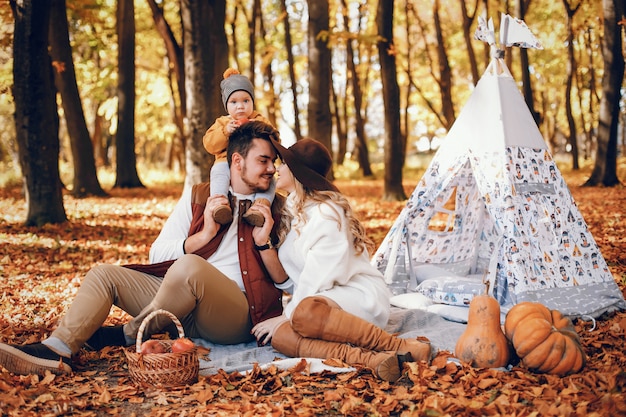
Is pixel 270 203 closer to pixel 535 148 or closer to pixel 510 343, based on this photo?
pixel 510 343

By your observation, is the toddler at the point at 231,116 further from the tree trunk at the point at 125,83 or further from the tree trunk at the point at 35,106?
the tree trunk at the point at 125,83

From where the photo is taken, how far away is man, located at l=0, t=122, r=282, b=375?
12.5 feet

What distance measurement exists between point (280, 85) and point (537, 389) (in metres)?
28.3

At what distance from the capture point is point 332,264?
399 cm

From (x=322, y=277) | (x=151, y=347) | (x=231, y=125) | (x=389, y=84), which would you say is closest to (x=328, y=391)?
(x=322, y=277)

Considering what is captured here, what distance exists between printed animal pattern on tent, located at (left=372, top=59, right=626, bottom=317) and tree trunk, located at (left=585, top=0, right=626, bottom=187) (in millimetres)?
10187

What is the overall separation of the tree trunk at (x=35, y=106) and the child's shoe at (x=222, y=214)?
19.5 feet

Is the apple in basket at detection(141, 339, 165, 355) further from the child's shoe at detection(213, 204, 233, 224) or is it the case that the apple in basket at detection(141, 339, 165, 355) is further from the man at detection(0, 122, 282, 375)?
the child's shoe at detection(213, 204, 233, 224)

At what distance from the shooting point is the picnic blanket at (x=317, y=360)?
3.82m

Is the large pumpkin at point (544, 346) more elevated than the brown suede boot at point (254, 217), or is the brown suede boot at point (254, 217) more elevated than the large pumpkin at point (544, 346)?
the brown suede boot at point (254, 217)

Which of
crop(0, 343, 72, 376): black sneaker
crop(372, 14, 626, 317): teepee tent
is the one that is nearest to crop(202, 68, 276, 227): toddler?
crop(0, 343, 72, 376): black sneaker

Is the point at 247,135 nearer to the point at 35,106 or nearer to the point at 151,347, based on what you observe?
the point at 151,347

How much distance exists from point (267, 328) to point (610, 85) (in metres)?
13.0

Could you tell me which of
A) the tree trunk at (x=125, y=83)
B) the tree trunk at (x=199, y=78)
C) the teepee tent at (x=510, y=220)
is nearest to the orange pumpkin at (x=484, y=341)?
the teepee tent at (x=510, y=220)
